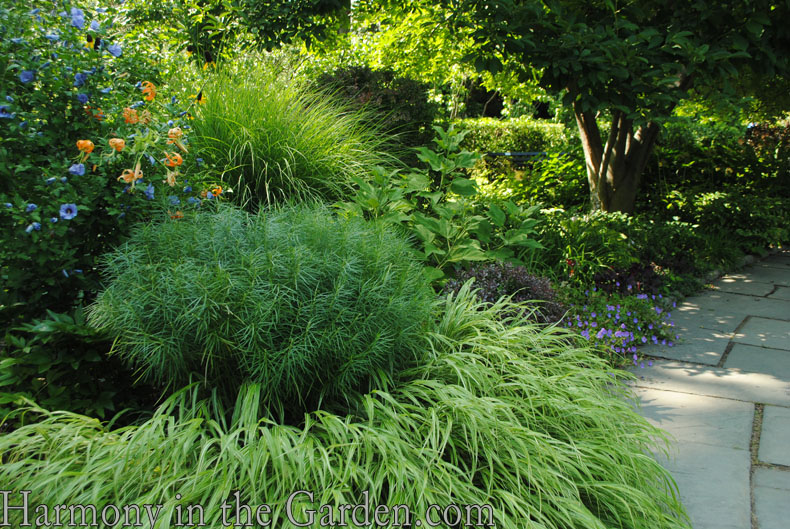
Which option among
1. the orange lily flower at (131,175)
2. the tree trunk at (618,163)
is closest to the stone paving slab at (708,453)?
the orange lily flower at (131,175)

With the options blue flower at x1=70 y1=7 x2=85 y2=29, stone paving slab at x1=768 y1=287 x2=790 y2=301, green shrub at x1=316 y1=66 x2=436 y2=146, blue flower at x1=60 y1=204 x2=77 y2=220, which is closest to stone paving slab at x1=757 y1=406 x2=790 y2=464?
stone paving slab at x1=768 y1=287 x2=790 y2=301

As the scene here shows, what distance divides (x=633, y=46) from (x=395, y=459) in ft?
11.1

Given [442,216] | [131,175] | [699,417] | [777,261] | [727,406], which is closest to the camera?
[131,175]

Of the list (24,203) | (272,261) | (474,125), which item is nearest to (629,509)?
(272,261)

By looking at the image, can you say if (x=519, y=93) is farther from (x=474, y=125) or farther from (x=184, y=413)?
(x=184, y=413)

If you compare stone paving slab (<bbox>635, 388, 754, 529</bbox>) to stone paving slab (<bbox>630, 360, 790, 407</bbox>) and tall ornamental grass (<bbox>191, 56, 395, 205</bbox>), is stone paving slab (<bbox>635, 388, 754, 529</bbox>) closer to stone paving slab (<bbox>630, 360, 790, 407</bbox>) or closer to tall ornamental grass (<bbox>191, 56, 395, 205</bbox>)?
stone paving slab (<bbox>630, 360, 790, 407</bbox>)

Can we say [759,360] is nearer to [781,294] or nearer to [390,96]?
[781,294]

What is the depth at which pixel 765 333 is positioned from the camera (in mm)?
3908

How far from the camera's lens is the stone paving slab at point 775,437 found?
2430mm

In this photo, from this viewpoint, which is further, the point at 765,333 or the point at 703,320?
the point at 703,320

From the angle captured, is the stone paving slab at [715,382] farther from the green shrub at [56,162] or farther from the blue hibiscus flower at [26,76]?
the blue hibiscus flower at [26,76]

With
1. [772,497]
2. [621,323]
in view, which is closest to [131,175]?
[772,497]

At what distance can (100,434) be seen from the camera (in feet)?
6.17

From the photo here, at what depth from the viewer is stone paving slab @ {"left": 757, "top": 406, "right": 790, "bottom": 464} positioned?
7.97ft
